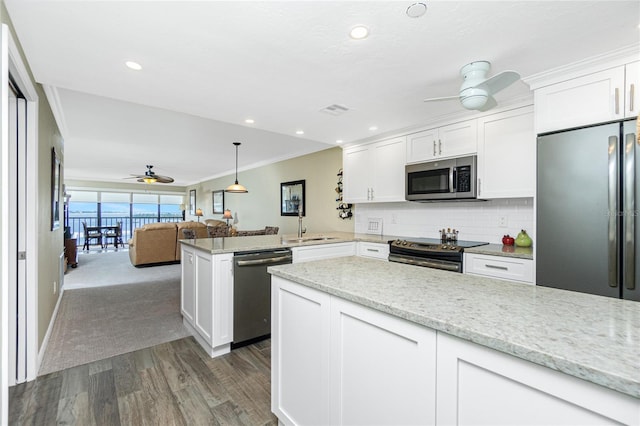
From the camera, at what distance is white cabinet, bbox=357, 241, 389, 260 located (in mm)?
3534

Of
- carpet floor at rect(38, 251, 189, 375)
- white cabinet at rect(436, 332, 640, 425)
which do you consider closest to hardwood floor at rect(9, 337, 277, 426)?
carpet floor at rect(38, 251, 189, 375)

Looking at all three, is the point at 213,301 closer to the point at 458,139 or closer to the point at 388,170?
the point at 388,170

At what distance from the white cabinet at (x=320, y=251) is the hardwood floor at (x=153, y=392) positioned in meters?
0.98

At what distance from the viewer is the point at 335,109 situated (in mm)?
3061

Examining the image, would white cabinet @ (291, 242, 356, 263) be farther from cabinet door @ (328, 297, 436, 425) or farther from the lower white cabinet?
cabinet door @ (328, 297, 436, 425)

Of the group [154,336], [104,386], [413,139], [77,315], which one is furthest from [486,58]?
[77,315]

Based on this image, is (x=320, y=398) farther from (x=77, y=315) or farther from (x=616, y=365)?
(x=77, y=315)

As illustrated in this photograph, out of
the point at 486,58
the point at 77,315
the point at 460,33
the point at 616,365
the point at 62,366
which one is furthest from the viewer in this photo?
the point at 77,315

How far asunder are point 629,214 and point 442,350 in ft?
6.11

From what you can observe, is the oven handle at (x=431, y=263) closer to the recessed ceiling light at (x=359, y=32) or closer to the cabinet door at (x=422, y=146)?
the cabinet door at (x=422, y=146)

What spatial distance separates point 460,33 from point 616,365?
1.78 meters

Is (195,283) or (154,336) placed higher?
(195,283)

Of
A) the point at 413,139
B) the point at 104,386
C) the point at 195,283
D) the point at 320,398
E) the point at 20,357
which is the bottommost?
the point at 104,386

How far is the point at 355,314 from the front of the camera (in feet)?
4.02
